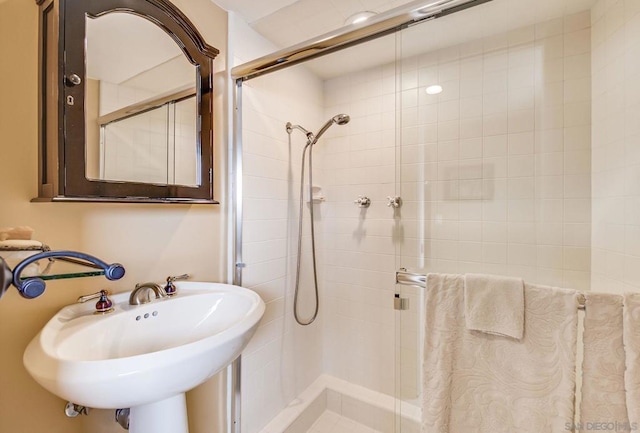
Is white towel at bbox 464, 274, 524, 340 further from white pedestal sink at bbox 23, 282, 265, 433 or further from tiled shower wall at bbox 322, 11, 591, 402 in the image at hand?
white pedestal sink at bbox 23, 282, 265, 433

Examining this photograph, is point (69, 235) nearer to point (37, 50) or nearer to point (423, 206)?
point (37, 50)

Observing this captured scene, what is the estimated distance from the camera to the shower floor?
173cm

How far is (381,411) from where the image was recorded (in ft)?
5.70

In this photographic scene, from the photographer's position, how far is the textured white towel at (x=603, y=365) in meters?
0.79

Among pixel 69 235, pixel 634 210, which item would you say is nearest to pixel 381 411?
pixel 634 210

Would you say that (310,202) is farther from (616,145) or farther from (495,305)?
(616,145)

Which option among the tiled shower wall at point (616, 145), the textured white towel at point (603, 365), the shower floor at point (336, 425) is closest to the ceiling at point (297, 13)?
the tiled shower wall at point (616, 145)

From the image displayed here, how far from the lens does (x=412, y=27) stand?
127cm

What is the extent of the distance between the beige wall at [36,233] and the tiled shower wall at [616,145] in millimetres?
1721

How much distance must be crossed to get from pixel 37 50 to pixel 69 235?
566 mm

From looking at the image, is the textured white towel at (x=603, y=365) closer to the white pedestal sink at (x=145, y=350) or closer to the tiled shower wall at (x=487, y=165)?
the tiled shower wall at (x=487, y=165)

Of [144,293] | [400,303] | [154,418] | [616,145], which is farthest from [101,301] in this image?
[616,145]

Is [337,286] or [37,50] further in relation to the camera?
[337,286]

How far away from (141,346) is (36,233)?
0.47 m
